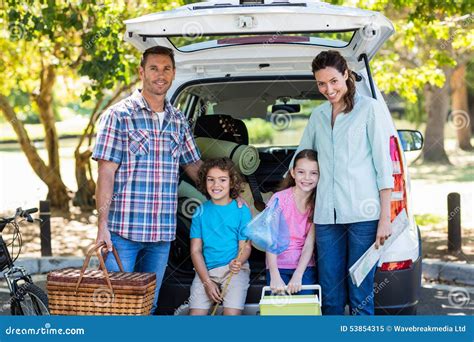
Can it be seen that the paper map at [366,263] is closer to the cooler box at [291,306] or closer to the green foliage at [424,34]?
the cooler box at [291,306]

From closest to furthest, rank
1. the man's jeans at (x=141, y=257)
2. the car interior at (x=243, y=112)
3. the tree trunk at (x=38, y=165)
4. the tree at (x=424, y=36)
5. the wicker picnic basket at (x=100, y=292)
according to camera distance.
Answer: the wicker picnic basket at (x=100, y=292) → the man's jeans at (x=141, y=257) → the car interior at (x=243, y=112) → the tree at (x=424, y=36) → the tree trunk at (x=38, y=165)

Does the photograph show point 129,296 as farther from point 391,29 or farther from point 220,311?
point 391,29

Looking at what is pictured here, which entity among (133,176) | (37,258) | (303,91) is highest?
(303,91)

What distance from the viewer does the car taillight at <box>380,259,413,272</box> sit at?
422cm

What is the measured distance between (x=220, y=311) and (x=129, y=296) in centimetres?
79

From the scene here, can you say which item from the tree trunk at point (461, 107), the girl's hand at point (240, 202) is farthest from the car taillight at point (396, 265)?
the tree trunk at point (461, 107)

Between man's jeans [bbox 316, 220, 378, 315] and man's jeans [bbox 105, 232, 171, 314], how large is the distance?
83cm

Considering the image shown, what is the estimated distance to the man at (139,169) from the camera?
4.21 metres

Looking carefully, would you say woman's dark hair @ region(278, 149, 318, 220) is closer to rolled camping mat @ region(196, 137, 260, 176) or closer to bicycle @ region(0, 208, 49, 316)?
rolled camping mat @ region(196, 137, 260, 176)

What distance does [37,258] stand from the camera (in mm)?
8484

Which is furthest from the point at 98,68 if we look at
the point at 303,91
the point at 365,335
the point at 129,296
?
the point at 365,335

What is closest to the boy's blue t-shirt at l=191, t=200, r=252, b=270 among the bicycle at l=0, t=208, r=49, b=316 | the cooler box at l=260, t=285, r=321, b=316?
the cooler box at l=260, t=285, r=321, b=316

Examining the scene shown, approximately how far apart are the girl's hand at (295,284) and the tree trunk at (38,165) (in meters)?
8.45

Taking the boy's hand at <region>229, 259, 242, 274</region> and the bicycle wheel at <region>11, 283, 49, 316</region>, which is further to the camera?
the bicycle wheel at <region>11, 283, 49, 316</region>
